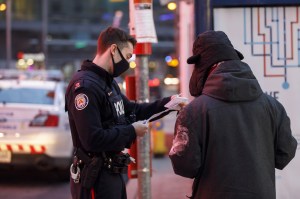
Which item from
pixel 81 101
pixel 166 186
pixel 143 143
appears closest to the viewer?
pixel 81 101

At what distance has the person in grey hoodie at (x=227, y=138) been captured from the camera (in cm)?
278

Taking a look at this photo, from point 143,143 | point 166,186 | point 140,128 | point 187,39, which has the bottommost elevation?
point 166,186

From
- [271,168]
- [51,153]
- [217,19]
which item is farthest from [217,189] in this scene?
[51,153]

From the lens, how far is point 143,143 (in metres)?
5.19

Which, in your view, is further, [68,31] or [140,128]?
[68,31]

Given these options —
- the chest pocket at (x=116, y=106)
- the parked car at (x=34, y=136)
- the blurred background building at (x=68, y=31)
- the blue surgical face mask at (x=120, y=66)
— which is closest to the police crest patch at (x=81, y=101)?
the chest pocket at (x=116, y=106)

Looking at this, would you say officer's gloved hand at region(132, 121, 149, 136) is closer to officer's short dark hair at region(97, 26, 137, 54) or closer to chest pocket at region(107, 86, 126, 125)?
chest pocket at region(107, 86, 126, 125)

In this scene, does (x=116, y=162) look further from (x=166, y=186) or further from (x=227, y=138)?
(x=166, y=186)

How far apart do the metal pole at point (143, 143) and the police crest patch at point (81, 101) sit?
183cm

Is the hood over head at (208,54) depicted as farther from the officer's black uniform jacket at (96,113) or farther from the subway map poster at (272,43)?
the subway map poster at (272,43)

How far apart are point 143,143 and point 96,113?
76.5 inches

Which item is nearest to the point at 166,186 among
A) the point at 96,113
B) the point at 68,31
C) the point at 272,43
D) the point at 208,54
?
the point at 272,43

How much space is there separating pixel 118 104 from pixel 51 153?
483 centimetres

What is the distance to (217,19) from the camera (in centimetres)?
490
